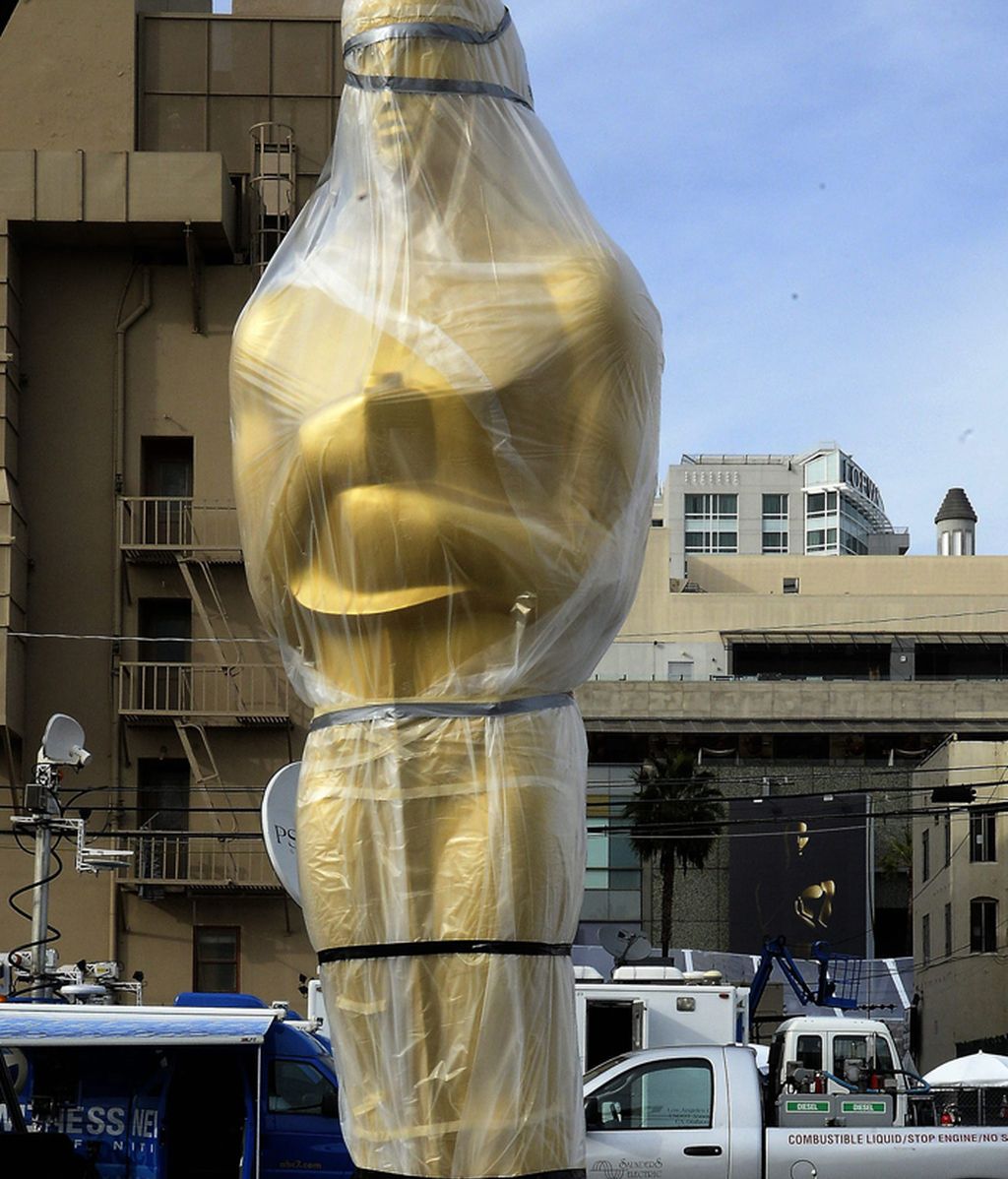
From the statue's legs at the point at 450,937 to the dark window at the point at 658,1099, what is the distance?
29.1 feet

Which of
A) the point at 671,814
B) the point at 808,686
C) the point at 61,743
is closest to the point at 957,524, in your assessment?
the point at 808,686

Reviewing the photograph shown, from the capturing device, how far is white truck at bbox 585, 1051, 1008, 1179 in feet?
44.7

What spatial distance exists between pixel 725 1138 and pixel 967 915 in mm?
37222

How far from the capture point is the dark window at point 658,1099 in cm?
1389

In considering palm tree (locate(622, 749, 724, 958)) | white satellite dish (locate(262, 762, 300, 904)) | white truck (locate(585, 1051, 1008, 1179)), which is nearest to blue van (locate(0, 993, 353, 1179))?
white truck (locate(585, 1051, 1008, 1179))

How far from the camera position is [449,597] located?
17.1 feet

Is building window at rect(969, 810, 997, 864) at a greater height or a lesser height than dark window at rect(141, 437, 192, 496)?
lesser

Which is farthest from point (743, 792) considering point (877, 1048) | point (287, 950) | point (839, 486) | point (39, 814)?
point (839, 486)

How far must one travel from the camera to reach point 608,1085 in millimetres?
14133

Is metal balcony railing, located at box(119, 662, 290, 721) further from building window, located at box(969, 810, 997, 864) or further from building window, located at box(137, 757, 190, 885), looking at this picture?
building window, located at box(969, 810, 997, 864)

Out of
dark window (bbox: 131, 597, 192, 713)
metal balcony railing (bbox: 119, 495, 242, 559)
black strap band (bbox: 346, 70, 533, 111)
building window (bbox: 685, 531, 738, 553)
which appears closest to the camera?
black strap band (bbox: 346, 70, 533, 111)

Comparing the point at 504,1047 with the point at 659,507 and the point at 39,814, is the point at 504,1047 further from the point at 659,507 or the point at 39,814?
the point at 659,507

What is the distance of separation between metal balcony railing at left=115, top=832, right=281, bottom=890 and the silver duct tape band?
24330 millimetres

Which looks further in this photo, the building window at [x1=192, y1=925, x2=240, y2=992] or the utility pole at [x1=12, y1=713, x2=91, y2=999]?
the building window at [x1=192, y1=925, x2=240, y2=992]
